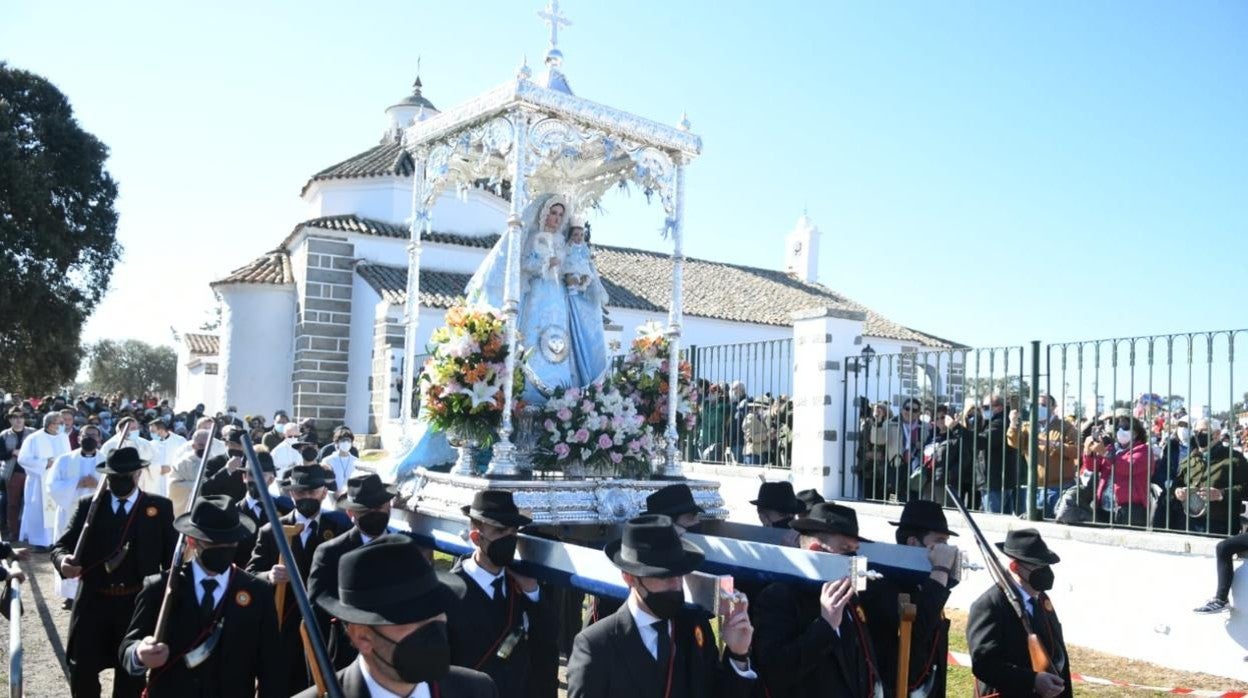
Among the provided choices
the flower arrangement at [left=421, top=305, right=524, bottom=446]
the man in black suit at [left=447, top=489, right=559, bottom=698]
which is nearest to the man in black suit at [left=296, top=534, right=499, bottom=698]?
the man in black suit at [left=447, top=489, right=559, bottom=698]

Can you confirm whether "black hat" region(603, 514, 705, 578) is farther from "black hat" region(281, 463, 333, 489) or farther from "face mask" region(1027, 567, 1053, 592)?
"black hat" region(281, 463, 333, 489)

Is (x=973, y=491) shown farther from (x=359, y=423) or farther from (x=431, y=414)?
(x=359, y=423)

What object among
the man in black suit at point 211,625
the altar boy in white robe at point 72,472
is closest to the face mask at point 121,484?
the man in black suit at point 211,625

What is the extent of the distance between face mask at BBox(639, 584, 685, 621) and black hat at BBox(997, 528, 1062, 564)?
2041 millimetres

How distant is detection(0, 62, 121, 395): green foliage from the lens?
28.3 m

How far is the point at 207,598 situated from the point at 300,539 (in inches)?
65.8

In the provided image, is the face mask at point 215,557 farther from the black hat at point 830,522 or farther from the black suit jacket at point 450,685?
the black hat at point 830,522

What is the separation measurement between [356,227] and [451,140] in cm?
2003

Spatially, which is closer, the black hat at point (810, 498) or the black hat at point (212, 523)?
the black hat at point (212, 523)

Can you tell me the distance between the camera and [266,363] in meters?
27.6

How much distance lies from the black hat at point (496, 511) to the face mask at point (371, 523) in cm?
91

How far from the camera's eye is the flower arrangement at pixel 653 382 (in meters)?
8.02

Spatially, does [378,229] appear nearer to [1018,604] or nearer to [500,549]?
[500,549]

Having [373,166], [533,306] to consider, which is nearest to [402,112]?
[373,166]
